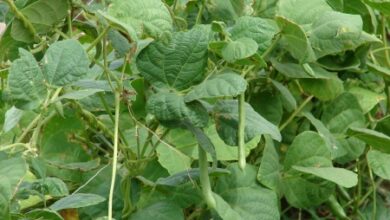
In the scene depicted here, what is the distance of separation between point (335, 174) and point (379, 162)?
0.61 ft

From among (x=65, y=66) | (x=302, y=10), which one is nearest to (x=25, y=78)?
(x=65, y=66)

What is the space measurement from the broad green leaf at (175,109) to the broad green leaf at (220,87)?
11 mm

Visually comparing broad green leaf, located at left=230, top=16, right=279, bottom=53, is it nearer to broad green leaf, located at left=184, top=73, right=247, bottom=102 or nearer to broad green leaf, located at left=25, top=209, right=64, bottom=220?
broad green leaf, located at left=184, top=73, right=247, bottom=102

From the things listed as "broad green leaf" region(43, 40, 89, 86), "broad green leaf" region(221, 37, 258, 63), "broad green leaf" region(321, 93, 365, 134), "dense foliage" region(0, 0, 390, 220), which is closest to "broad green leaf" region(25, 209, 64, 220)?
"dense foliage" region(0, 0, 390, 220)

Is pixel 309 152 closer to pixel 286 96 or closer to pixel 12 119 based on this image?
pixel 286 96

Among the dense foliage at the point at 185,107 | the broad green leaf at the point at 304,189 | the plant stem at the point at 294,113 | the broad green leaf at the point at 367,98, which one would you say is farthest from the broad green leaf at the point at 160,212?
the broad green leaf at the point at 367,98

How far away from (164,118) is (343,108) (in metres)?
0.52

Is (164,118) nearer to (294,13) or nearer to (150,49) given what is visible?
(150,49)

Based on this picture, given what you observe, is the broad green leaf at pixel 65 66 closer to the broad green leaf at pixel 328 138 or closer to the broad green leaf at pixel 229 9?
the broad green leaf at pixel 229 9

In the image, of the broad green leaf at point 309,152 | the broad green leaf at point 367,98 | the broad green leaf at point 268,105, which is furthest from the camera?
the broad green leaf at point 367,98

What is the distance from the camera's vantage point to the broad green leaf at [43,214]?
2.49ft

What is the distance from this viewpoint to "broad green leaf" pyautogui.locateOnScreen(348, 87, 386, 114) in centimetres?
132

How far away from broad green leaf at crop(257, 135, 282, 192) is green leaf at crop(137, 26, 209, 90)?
0.75ft

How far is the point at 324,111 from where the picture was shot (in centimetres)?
130
